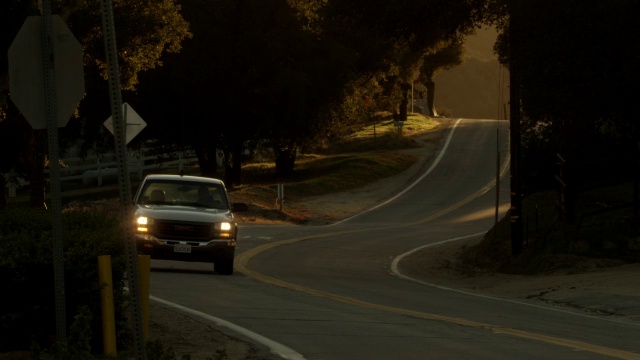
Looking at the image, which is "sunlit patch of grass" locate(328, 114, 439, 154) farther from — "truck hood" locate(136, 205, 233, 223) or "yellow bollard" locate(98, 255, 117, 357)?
"yellow bollard" locate(98, 255, 117, 357)

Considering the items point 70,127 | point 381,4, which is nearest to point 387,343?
point 381,4

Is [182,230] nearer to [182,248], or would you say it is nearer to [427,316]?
[182,248]

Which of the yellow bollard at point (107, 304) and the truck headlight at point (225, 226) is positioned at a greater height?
the yellow bollard at point (107, 304)

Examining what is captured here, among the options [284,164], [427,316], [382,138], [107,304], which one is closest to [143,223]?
[427,316]

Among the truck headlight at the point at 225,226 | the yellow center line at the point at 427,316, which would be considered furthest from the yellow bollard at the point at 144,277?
the truck headlight at the point at 225,226

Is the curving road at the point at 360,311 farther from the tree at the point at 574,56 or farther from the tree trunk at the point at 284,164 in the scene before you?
the tree trunk at the point at 284,164

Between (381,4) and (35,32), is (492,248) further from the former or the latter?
(35,32)

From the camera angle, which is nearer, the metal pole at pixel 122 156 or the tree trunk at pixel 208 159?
the metal pole at pixel 122 156

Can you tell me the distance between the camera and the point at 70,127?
54281 millimetres

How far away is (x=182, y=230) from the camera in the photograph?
68.4 ft

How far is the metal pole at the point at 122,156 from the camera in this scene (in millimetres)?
6305

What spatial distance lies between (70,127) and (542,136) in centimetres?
2627

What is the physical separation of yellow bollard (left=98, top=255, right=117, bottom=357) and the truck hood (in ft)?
36.2

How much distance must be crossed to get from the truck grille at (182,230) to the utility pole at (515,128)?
7536 millimetres
